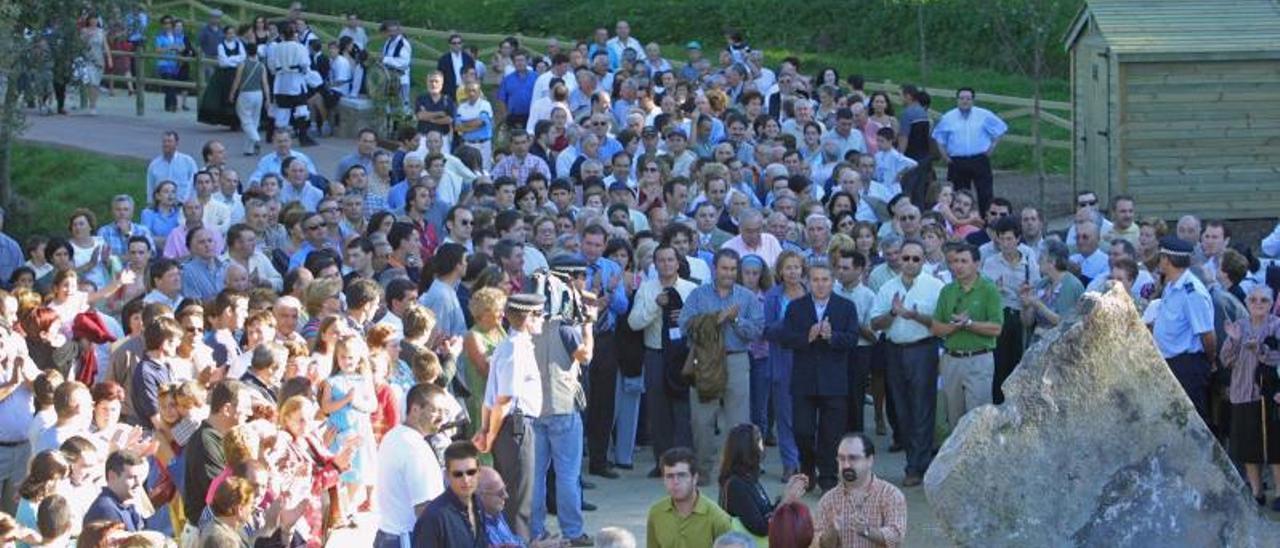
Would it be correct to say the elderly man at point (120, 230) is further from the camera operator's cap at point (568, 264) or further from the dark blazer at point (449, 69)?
the dark blazer at point (449, 69)

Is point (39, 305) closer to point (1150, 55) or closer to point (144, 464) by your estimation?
point (144, 464)

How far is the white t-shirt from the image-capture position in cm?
1196

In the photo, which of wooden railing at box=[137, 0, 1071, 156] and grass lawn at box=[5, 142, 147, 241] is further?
wooden railing at box=[137, 0, 1071, 156]

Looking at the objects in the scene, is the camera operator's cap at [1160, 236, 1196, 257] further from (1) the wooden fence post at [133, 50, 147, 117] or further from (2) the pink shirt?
(1) the wooden fence post at [133, 50, 147, 117]

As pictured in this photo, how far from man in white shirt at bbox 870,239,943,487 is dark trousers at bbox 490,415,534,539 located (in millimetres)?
3516

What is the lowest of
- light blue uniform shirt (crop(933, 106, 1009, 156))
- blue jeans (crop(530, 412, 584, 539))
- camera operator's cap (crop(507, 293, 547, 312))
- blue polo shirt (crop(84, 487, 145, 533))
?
blue jeans (crop(530, 412, 584, 539))

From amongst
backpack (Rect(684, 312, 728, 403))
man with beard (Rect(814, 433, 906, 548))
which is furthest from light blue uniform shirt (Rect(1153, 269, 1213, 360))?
man with beard (Rect(814, 433, 906, 548))

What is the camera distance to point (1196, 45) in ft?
82.0

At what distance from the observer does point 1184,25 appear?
83.8ft

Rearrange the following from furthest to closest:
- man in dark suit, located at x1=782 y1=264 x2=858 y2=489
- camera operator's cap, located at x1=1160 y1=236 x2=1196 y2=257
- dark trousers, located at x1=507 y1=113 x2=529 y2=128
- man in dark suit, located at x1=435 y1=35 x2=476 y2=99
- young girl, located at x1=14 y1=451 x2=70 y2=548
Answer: man in dark suit, located at x1=435 y1=35 x2=476 y2=99
dark trousers, located at x1=507 y1=113 x2=529 y2=128
man in dark suit, located at x1=782 y1=264 x2=858 y2=489
camera operator's cap, located at x1=1160 y1=236 x2=1196 y2=257
young girl, located at x1=14 y1=451 x2=70 y2=548

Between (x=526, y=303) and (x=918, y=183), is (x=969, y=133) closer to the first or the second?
(x=918, y=183)

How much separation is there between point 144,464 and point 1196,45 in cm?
1607

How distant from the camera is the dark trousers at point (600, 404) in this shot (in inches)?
679

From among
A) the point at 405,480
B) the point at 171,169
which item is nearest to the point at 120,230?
the point at 171,169
